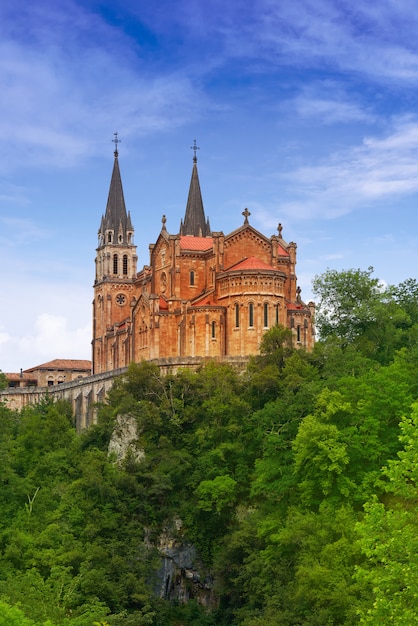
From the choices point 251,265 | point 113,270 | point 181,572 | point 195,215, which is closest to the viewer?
point 181,572

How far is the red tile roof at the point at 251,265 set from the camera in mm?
87500

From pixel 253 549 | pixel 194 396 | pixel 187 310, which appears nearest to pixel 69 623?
pixel 253 549

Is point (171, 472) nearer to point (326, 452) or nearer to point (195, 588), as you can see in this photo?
point (195, 588)

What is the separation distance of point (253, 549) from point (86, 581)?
948 centimetres

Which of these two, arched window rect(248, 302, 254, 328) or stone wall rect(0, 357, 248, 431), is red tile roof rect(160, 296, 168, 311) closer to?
stone wall rect(0, 357, 248, 431)

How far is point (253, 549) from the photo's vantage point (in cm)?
6575

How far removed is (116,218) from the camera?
119 metres

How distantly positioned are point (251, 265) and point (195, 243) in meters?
7.90

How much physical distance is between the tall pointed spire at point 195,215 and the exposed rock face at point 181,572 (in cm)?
4055

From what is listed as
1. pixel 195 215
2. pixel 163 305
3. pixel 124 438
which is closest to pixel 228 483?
Answer: pixel 124 438

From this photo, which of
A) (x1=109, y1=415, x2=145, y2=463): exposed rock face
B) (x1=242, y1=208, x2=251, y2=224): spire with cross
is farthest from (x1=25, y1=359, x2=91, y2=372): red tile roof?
(x1=109, y1=415, x2=145, y2=463): exposed rock face

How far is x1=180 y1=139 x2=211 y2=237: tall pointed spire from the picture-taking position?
10969 cm

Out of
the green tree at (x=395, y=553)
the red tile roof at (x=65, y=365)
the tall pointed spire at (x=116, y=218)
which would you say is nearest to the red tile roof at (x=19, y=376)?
the red tile roof at (x=65, y=365)

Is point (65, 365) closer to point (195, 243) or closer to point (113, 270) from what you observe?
point (113, 270)
